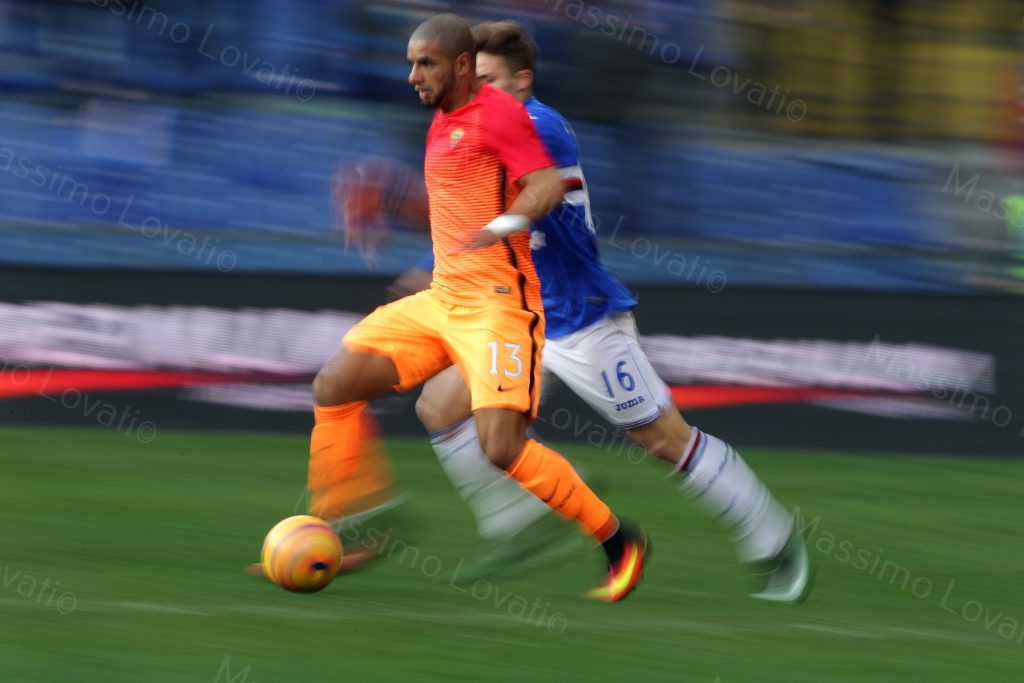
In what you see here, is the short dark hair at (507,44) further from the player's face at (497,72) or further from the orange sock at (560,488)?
the orange sock at (560,488)

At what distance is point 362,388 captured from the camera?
4875mm

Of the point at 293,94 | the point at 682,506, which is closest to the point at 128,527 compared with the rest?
the point at 682,506

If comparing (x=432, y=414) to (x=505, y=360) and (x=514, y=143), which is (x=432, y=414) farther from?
(x=514, y=143)

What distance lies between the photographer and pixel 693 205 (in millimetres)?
8586

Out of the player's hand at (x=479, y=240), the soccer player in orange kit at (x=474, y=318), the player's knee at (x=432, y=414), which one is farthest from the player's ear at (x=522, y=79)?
the player's knee at (x=432, y=414)

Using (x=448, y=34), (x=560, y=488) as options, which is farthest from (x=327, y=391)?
(x=448, y=34)

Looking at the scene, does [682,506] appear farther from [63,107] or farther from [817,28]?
[63,107]

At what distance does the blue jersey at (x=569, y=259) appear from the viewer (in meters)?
5.00

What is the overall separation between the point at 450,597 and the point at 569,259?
1112mm

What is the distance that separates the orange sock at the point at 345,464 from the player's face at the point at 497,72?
3.57 ft

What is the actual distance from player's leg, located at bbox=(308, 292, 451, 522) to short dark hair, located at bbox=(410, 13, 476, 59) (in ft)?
2.53

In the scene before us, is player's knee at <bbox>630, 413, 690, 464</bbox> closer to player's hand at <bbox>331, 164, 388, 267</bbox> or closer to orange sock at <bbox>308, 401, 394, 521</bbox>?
orange sock at <bbox>308, 401, 394, 521</bbox>

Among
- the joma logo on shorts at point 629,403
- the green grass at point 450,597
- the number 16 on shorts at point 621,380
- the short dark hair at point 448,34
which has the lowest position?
the green grass at point 450,597

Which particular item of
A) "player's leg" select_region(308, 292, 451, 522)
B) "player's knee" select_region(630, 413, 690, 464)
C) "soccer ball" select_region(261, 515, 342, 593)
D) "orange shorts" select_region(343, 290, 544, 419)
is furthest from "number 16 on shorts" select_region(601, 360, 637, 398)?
"soccer ball" select_region(261, 515, 342, 593)
